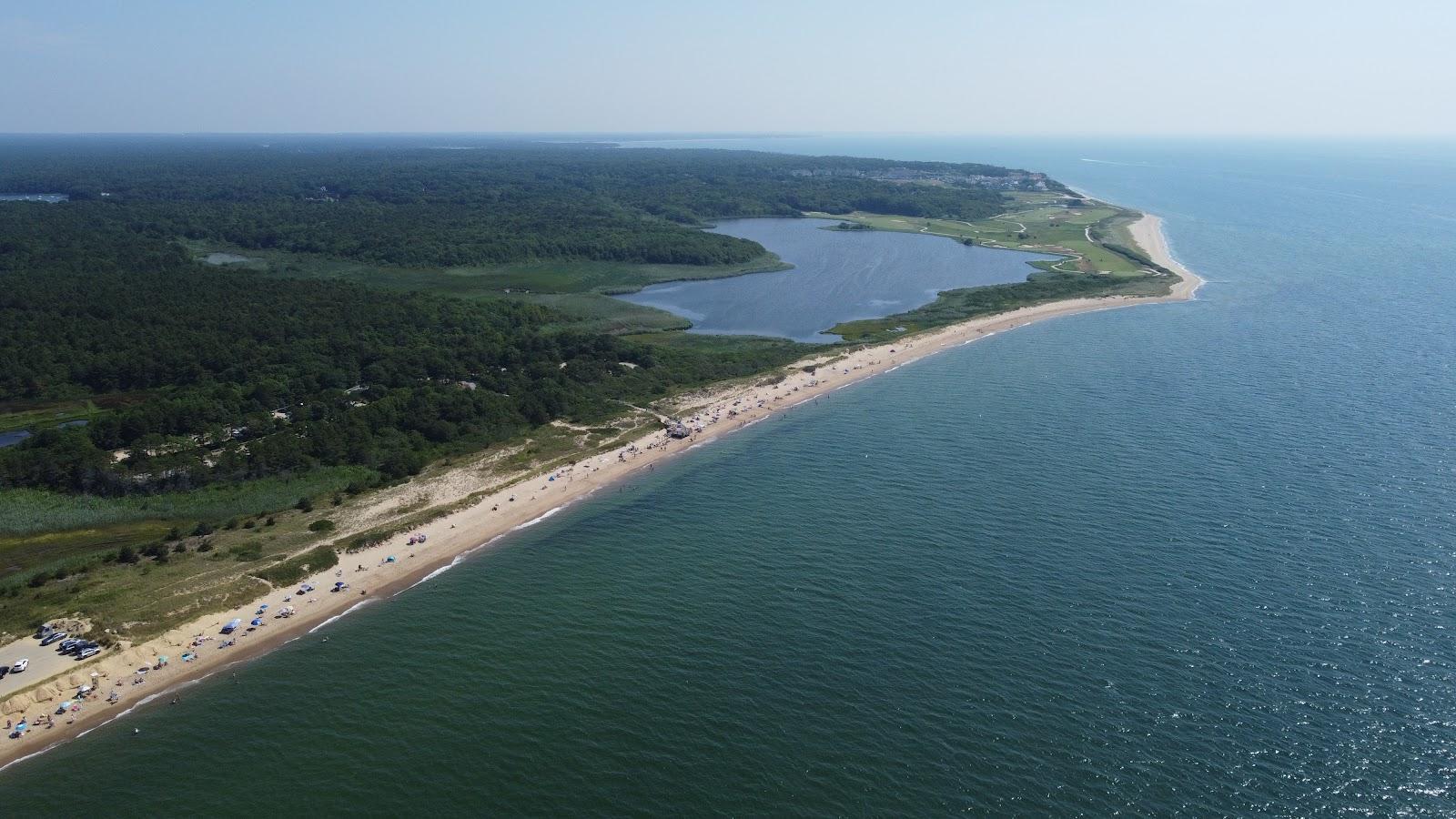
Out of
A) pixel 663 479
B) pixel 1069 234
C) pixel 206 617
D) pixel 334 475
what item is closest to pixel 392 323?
pixel 334 475

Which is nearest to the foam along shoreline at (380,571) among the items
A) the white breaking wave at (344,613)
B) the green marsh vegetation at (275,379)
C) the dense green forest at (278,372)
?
the white breaking wave at (344,613)

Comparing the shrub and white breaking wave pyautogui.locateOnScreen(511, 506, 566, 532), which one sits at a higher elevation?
the shrub

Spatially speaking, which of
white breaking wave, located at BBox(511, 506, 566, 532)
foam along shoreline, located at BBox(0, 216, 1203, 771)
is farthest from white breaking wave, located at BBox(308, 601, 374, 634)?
white breaking wave, located at BBox(511, 506, 566, 532)

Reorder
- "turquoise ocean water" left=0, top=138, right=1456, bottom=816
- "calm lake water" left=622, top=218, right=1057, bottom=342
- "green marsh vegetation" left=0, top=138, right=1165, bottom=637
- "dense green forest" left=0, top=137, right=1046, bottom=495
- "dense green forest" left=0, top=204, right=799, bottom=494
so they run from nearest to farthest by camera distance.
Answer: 1. "turquoise ocean water" left=0, top=138, right=1456, bottom=816
2. "green marsh vegetation" left=0, top=138, right=1165, bottom=637
3. "dense green forest" left=0, top=204, right=799, bottom=494
4. "dense green forest" left=0, top=137, right=1046, bottom=495
5. "calm lake water" left=622, top=218, right=1057, bottom=342

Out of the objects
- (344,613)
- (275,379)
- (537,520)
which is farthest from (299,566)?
(275,379)

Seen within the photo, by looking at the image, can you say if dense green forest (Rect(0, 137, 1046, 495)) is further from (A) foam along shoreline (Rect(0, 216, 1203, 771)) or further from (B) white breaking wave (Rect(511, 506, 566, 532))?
(B) white breaking wave (Rect(511, 506, 566, 532))

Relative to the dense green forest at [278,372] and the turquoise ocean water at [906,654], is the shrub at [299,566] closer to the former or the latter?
the turquoise ocean water at [906,654]

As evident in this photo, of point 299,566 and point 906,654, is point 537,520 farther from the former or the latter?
point 906,654
